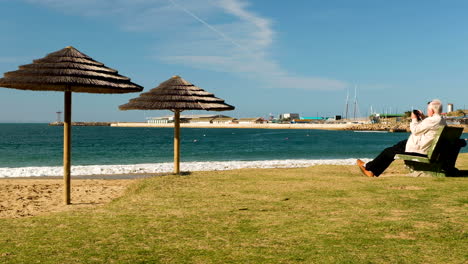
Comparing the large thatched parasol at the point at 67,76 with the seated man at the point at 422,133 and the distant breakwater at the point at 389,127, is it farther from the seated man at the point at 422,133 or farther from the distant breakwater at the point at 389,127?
the distant breakwater at the point at 389,127

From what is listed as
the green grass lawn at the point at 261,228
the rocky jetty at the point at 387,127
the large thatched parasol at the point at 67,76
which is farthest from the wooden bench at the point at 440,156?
the rocky jetty at the point at 387,127

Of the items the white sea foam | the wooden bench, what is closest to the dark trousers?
the wooden bench

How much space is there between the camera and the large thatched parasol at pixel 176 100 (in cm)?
1250

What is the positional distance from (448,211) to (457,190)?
2.08 metres

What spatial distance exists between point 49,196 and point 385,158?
8.84m

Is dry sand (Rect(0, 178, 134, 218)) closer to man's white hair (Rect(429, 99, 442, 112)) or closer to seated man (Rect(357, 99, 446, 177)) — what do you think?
seated man (Rect(357, 99, 446, 177))

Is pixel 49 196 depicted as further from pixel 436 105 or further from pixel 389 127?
pixel 389 127

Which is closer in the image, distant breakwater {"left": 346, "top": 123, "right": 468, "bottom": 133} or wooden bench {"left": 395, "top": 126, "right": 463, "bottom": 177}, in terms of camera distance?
wooden bench {"left": 395, "top": 126, "right": 463, "bottom": 177}

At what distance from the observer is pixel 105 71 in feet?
29.4

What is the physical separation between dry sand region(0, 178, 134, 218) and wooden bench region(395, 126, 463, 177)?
755 cm

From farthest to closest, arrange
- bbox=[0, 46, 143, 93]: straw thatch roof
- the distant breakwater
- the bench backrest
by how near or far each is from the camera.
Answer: the distant breakwater, the bench backrest, bbox=[0, 46, 143, 93]: straw thatch roof

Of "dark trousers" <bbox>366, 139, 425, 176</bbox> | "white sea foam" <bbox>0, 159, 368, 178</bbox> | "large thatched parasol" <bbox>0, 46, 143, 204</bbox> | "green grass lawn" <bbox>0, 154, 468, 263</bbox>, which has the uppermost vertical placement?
"large thatched parasol" <bbox>0, 46, 143, 204</bbox>

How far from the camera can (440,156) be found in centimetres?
965

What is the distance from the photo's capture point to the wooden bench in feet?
30.7
